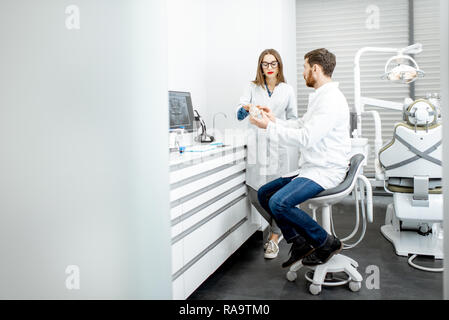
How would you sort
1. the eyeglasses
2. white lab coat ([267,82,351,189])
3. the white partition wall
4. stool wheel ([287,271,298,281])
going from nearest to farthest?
the white partition wall → white lab coat ([267,82,351,189]) → stool wheel ([287,271,298,281]) → the eyeglasses

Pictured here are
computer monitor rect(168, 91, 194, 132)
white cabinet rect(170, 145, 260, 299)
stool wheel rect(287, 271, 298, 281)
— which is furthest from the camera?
computer monitor rect(168, 91, 194, 132)

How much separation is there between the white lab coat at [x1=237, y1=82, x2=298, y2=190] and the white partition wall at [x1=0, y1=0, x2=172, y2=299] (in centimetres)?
180

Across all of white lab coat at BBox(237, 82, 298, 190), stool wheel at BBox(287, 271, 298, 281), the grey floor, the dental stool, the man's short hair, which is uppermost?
the man's short hair

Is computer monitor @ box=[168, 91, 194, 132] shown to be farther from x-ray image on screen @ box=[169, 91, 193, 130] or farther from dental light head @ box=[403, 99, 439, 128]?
dental light head @ box=[403, 99, 439, 128]

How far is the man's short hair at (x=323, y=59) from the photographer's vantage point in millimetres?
2449

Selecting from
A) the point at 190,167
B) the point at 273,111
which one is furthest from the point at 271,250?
the point at 190,167

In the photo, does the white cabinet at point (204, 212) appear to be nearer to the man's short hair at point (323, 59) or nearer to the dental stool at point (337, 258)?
the dental stool at point (337, 258)

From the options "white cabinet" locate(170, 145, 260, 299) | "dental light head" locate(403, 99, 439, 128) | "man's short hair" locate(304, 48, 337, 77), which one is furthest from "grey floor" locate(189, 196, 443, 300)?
"man's short hair" locate(304, 48, 337, 77)

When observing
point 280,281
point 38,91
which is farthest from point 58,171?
point 280,281

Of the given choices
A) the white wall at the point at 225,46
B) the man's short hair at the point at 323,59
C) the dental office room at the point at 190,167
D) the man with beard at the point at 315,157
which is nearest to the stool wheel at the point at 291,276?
the dental office room at the point at 190,167

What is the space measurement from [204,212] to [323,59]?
114 centimetres

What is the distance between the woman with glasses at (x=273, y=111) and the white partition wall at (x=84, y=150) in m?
1.75

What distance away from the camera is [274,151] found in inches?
126

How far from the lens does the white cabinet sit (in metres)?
2.09
